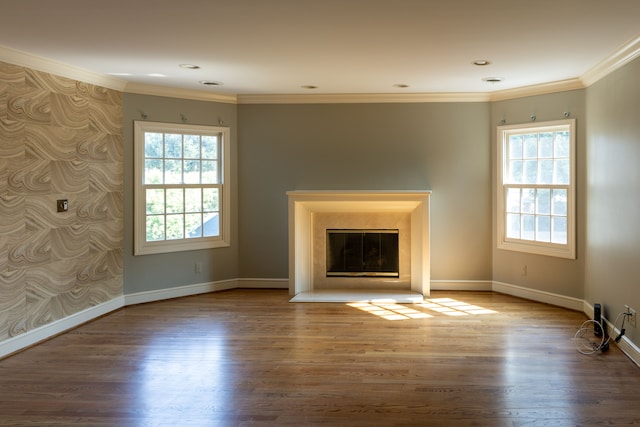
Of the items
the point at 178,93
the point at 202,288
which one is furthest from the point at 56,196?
the point at 202,288

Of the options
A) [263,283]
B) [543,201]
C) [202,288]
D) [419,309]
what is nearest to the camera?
[419,309]

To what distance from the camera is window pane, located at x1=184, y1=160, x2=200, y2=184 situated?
21.5ft

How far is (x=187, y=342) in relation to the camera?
15.2 feet

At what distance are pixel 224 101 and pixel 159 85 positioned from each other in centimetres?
91

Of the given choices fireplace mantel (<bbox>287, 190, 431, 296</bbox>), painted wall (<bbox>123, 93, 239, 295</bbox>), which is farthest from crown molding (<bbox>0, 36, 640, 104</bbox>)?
fireplace mantel (<bbox>287, 190, 431, 296</bbox>)

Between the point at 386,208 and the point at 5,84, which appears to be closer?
the point at 5,84

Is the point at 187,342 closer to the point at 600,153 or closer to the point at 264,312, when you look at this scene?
the point at 264,312

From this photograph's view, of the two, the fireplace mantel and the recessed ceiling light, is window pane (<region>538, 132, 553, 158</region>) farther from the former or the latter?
the recessed ceiling light

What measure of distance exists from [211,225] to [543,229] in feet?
13.0

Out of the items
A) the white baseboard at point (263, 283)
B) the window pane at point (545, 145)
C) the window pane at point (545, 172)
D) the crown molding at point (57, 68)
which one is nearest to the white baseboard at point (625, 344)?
the window pane at point (545, 172)

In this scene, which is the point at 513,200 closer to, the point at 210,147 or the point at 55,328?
the point at 210,147

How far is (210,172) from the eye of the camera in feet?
22.2

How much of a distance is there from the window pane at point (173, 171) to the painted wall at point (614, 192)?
14.9 feet

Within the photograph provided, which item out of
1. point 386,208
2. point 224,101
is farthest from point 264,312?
point 224,101
